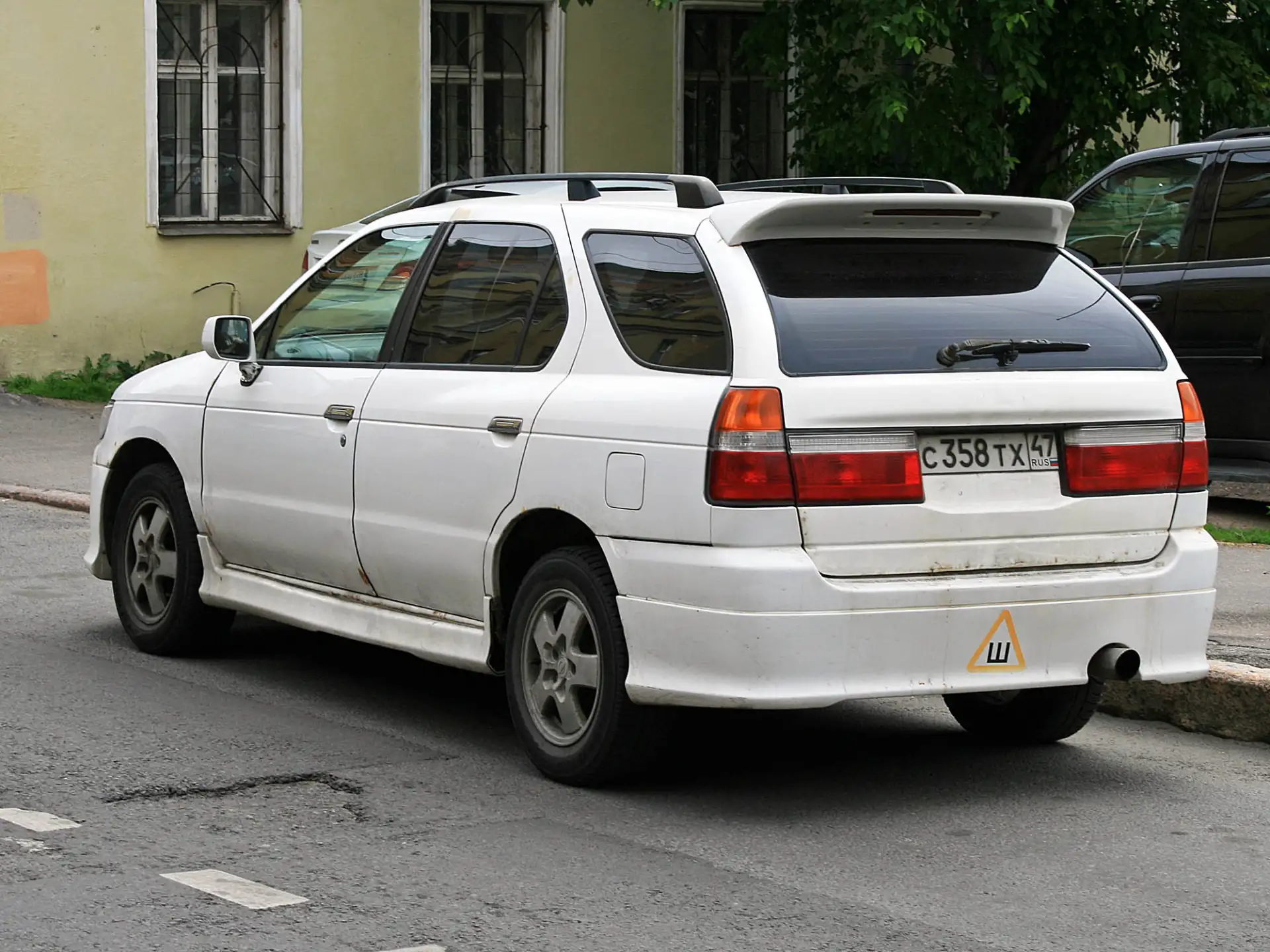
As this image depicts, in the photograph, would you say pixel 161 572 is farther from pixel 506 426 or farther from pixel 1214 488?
pixel 1214 488

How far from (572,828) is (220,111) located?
1404cm

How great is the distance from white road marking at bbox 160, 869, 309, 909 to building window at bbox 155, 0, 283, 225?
45.6 ft

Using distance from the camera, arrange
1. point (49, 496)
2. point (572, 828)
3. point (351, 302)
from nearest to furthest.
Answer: point (572, 828) → point (351, 302) → point (49, 496)

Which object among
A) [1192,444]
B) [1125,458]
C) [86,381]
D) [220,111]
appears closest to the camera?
[1125,458]

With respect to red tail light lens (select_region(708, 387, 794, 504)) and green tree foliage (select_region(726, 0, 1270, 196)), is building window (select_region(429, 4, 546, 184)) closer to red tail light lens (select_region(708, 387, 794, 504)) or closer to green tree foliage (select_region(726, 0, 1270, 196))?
green tree foliage (select_region(726, 0, 1270, 196))

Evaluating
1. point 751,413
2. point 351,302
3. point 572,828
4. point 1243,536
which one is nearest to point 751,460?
point 751,413

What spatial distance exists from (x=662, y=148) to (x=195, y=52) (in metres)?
4.72

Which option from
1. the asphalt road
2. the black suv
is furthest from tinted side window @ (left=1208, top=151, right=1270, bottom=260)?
the asphalt road

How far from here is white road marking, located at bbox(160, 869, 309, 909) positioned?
4762mm

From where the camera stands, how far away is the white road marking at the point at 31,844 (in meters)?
5.16

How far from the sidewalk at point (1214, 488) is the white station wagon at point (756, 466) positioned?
4.25 feet

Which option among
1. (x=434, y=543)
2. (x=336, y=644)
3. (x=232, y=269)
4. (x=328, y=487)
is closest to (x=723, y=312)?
(x=434, y=543)

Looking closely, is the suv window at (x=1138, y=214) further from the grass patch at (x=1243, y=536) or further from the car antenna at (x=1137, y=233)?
the grass patch at (x=1243, y=536)

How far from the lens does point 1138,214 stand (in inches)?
451
